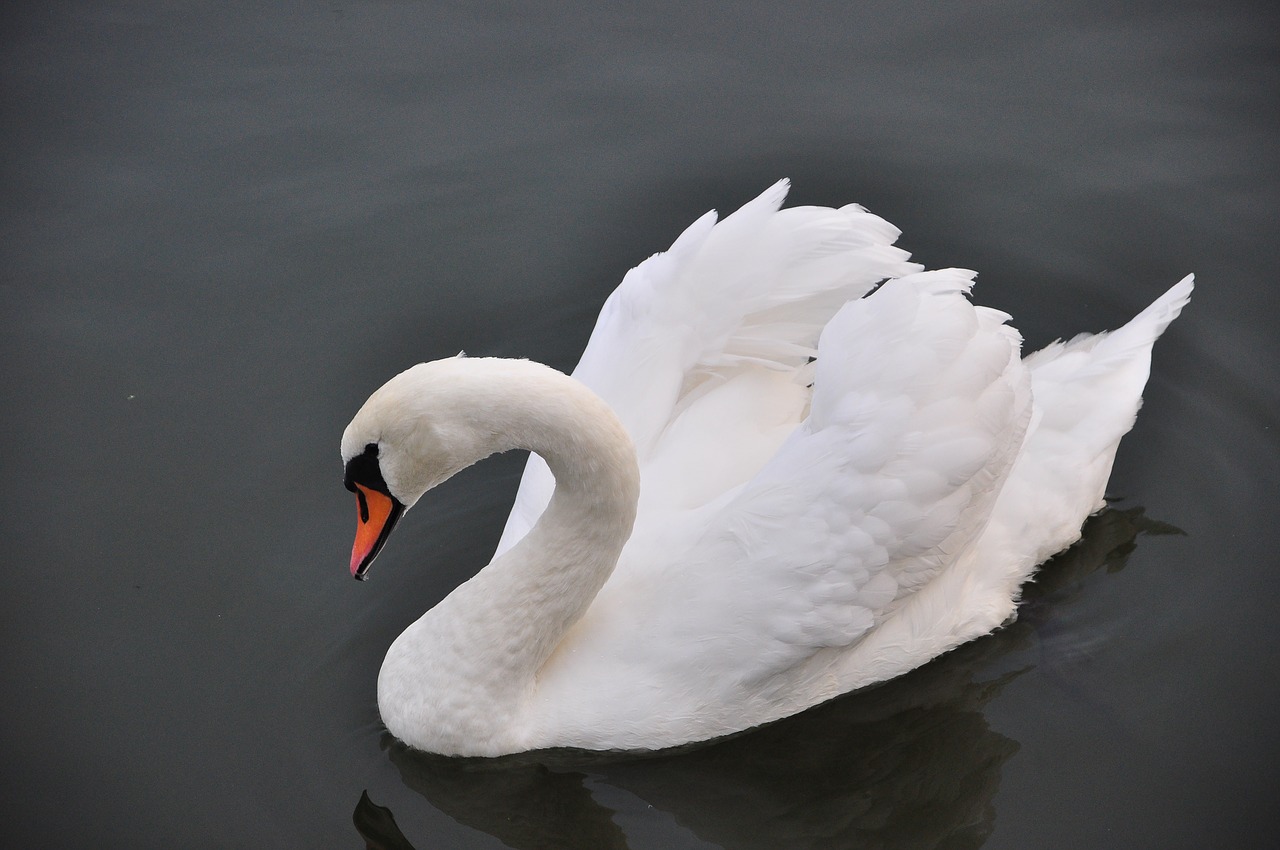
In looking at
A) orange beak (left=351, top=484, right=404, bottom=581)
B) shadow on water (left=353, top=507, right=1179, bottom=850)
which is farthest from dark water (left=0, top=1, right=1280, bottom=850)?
orange beak (left=351, top=484, right=404, bottom=581)

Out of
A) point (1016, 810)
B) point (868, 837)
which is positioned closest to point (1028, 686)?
point (1016, 810)

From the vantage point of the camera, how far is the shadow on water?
5.77 m

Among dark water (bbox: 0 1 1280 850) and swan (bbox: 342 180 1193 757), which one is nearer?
swan (bbox: 342 180 1193 757)

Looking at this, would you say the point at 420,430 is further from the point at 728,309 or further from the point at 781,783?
the point at 781,783

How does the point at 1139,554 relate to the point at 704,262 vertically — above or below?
below

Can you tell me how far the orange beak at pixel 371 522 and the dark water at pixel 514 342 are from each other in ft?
3.36

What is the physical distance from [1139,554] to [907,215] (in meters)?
2.69

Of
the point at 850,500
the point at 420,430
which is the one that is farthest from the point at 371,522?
the point at 850,500

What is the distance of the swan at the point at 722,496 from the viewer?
525 centimetres

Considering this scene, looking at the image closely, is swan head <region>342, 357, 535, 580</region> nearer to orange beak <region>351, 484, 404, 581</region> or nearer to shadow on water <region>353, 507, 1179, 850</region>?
orange beak <region>351, 484, 404, 581</region>

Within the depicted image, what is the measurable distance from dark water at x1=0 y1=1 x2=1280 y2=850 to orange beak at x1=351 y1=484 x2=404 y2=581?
1.03m

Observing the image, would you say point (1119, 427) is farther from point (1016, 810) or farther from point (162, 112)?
point (162, 112)

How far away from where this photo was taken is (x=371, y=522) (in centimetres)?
543

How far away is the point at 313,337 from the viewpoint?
800 cm
